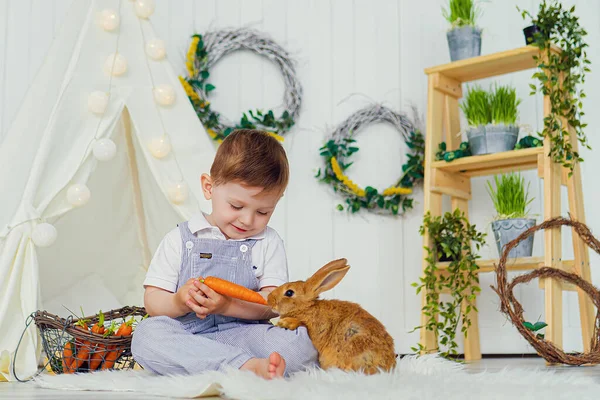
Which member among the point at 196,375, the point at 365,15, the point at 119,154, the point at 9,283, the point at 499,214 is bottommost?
the point at 196,375

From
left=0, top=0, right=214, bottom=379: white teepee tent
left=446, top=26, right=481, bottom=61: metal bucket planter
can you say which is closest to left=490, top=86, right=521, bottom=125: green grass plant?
left=446, top=26, right=481, bottom=61: metal bucket planter

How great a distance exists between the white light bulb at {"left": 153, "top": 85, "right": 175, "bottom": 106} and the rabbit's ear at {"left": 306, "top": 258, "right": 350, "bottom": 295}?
1.17 metres

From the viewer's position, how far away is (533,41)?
2688 mm

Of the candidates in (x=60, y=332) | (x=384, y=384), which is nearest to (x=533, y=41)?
(x=384, y=384)

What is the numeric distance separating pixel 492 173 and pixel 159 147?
1.44 m

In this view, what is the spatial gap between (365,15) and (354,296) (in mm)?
1353

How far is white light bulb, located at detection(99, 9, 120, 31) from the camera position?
7.91 ft

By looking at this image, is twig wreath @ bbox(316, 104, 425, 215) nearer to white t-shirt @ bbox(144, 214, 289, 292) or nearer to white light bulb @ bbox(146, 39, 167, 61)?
white light bulb @ bbox(146, 39, 167, 61)

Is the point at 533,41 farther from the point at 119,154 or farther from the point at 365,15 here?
the point at 119,154

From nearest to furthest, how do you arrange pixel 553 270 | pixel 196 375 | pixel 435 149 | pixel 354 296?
1. pixel 196 375
2. pixel 553 270
3. pixel 435 149
4. pixel 354 296

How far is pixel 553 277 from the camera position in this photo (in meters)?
2.49

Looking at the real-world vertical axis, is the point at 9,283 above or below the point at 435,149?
below

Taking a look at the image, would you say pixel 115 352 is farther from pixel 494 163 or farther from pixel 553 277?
pixel 494 163

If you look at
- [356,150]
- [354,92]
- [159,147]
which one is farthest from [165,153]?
[354,92]
